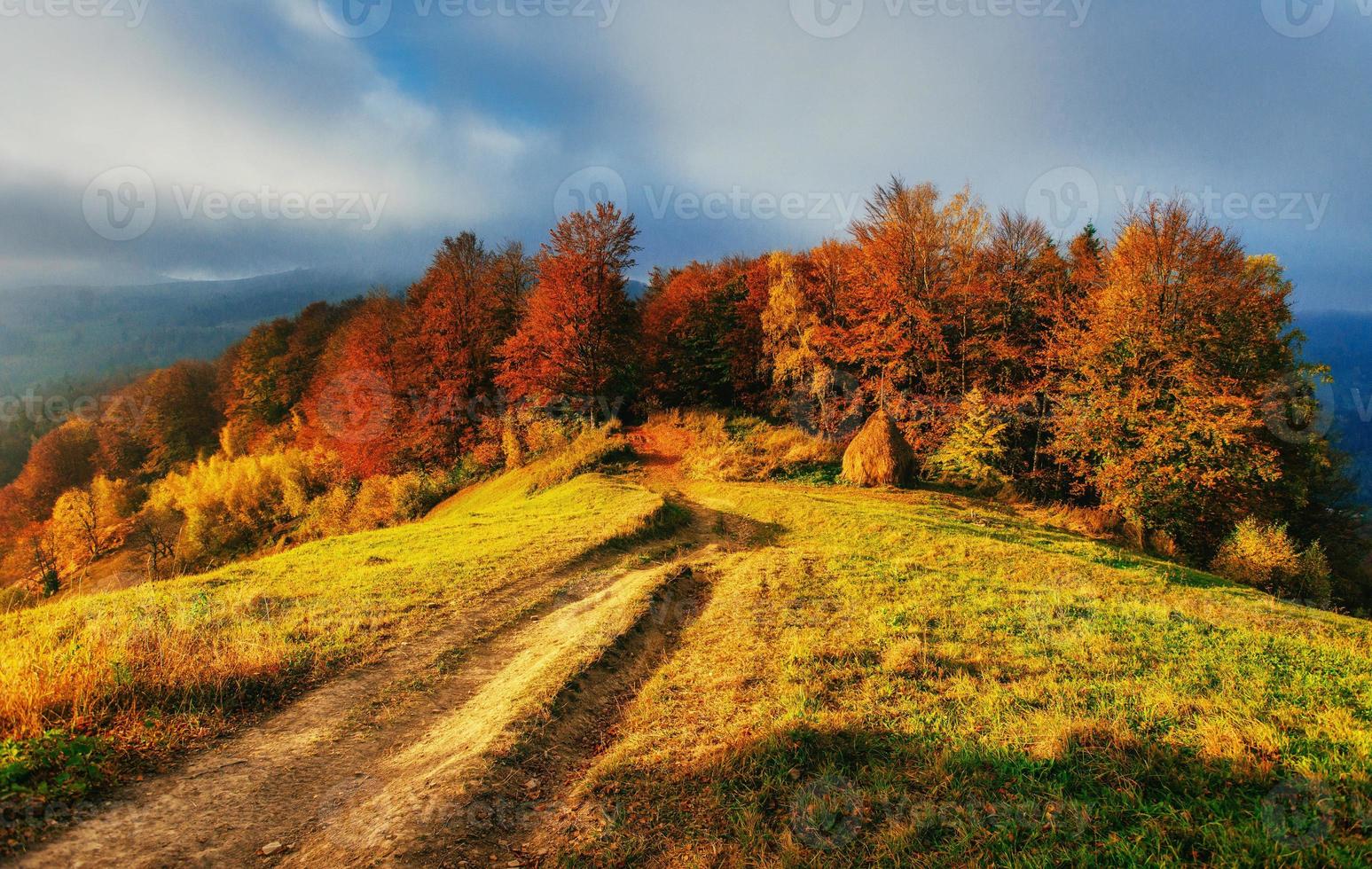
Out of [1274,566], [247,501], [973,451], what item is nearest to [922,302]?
[973,451]

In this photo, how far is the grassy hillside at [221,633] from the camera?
4699 mm

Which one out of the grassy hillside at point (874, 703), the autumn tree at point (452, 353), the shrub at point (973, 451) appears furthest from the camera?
the autumn tree at point (452, 353)

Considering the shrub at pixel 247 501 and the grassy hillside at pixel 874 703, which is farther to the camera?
the shrub at pixel 247 501

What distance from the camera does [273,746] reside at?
542 centimetres

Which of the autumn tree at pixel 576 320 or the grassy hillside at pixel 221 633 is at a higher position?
the autumn tree at pixel 576 320

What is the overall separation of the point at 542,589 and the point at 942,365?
24767 mm

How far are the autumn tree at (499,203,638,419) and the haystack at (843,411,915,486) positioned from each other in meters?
15.1

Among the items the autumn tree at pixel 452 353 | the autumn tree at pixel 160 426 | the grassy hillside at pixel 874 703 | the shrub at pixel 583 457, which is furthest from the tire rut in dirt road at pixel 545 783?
the autumn tree at pixel 160 426

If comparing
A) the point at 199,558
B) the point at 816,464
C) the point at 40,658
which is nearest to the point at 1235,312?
the point at 816,464

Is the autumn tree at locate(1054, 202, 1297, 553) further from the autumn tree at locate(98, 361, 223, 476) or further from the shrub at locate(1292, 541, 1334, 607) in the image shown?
the autumn tree at locate(98, 361, 223, 476)

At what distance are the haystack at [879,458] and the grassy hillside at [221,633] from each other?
34.2ft

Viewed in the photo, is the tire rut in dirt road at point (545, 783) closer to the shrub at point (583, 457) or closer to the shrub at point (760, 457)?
the shrub at point (760, 457)

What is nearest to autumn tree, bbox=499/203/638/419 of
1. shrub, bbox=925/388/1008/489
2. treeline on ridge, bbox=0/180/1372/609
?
treeline on ridge, bbox=0/180/1372/609

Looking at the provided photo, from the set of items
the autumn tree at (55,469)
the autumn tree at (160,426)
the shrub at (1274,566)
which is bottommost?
the autumn tree at (55,469)
